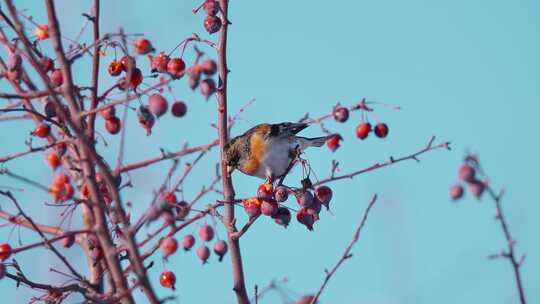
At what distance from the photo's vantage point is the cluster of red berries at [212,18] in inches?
134

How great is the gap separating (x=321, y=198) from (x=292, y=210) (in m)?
0.14

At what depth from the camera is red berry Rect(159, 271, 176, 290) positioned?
3338mm

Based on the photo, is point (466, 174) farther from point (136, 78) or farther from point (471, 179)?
point (136, 78)

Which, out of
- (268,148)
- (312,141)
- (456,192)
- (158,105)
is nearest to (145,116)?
(158,105)

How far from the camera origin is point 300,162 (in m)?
3.87

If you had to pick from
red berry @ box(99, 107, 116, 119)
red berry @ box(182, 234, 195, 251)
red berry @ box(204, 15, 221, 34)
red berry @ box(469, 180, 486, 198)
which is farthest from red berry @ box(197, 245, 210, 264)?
red berry @ box(469, 180, 486, 198)

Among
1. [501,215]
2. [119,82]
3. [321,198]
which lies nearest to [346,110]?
[321,198]

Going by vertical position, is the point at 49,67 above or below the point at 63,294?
above

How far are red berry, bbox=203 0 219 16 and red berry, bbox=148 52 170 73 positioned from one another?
27 cm

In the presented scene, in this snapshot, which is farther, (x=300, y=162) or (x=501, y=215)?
(x=300, y=162)

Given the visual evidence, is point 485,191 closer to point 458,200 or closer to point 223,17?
point 458,200

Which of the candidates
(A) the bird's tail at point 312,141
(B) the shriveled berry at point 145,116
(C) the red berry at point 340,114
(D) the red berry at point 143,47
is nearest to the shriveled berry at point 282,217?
(C) the red berry at point 340,114

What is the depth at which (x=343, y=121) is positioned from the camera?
11.1ft

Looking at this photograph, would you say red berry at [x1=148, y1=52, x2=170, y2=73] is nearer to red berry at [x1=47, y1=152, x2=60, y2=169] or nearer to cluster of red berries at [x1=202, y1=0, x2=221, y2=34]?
cluster of red berries at [x1=202, y1=0, x2=221, y2=34]
